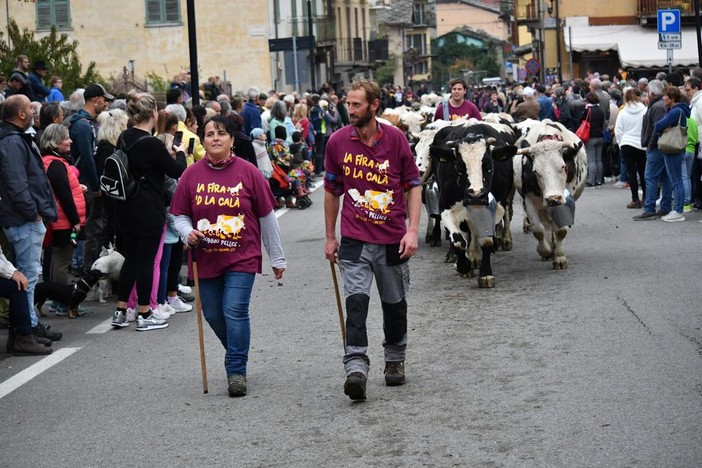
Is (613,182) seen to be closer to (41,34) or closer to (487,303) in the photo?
(487,303)

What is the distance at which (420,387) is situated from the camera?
8.79 metres

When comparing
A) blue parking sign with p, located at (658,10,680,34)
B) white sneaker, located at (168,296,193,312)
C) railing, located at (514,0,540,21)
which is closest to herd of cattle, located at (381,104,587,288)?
white sneaker, located at (168,296,193,312)

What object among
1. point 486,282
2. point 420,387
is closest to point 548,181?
point 486,282

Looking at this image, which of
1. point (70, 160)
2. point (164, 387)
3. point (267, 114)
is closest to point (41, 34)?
point (267, 114)

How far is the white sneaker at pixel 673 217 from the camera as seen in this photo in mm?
18562

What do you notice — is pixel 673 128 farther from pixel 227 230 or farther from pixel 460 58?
pixel 460 58

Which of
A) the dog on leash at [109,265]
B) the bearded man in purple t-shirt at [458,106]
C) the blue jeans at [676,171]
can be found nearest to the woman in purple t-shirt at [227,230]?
the dog on leash at [109,265]

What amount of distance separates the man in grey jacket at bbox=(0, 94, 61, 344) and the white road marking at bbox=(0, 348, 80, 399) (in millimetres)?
299

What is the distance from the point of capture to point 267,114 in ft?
82.1

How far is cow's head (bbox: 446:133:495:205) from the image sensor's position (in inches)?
520

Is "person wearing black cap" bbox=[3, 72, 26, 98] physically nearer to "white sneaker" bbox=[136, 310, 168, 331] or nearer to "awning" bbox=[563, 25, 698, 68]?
"white sneaker" bbox=[136, 310, 168, 331]

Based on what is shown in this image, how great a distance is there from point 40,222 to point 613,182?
680 inches

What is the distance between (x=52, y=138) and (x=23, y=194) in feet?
4.57

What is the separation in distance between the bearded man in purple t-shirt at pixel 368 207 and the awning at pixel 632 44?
47532 millimetres
